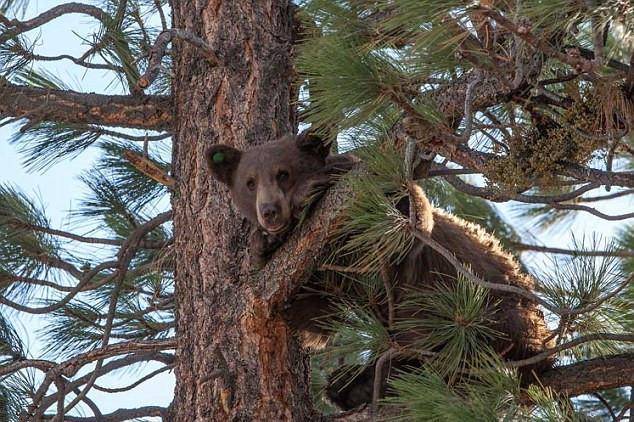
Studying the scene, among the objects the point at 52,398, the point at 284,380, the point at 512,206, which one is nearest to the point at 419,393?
the point at 284,380

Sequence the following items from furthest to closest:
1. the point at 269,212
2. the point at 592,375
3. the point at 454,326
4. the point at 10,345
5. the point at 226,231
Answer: the point at 10,345
the point at 226,231
the point at 269,212
the point at 592,375
the point at 454,326

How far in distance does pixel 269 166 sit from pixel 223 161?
23cm

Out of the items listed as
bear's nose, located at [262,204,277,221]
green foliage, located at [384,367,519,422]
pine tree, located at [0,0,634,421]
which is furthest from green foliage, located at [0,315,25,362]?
green foliage, located at [384,367,519,422]

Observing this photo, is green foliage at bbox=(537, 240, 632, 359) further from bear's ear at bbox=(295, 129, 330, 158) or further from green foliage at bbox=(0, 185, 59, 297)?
green foliage at bbox=(0, 185, 59, 297)

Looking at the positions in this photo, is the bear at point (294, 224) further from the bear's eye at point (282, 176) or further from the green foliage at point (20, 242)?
the green foliage at point (20, 242)

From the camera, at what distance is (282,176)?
4848mm

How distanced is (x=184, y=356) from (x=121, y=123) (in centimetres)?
130

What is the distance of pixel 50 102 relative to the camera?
5043 mm

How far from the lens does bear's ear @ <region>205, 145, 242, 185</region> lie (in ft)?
15.7

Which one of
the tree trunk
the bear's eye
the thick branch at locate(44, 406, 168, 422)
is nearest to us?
the tree trunk

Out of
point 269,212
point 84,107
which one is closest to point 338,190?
point 269,212

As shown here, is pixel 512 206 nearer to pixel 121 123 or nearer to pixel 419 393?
pixel 121 123

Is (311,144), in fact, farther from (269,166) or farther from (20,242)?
(20,242)

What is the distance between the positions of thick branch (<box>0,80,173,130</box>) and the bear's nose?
1050 mm
